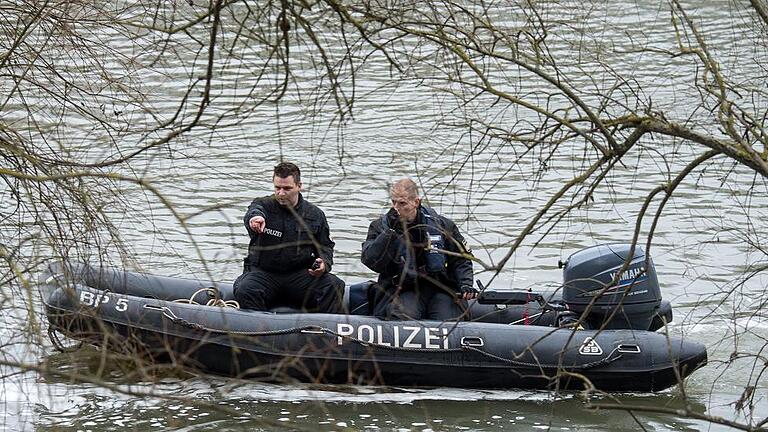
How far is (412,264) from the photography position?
7.30 meters

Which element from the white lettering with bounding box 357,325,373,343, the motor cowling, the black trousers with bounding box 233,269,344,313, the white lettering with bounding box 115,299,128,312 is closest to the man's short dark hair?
the black trousers with bounding box 233,269,344,313

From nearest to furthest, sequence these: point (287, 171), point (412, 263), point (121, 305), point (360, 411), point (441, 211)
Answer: point (412, 263) < point (360, 411) < point (121, 305) < point (287, 171) < point (441, 211)

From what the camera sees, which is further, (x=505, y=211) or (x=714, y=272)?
(x=505, y=211)

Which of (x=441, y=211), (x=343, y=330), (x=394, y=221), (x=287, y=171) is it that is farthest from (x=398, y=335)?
(x=441, y=211)

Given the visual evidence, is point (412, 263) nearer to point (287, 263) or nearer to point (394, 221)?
point (394, 221)

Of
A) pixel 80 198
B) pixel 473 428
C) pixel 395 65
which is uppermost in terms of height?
pixel 395 65

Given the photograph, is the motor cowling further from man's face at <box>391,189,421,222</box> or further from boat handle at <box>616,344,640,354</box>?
man's face at <box>391,189,421,222</box>

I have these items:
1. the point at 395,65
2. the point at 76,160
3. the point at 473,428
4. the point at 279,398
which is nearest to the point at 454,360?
the point at 473,428

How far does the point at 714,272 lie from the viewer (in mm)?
9898

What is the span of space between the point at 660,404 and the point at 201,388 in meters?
2.75

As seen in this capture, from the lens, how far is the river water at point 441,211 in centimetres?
640

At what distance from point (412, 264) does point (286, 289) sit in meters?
1.17

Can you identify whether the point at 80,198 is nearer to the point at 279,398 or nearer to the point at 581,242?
the point at 279,398

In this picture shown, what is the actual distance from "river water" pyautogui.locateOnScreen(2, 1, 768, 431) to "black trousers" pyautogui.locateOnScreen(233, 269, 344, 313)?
9.7 inches
